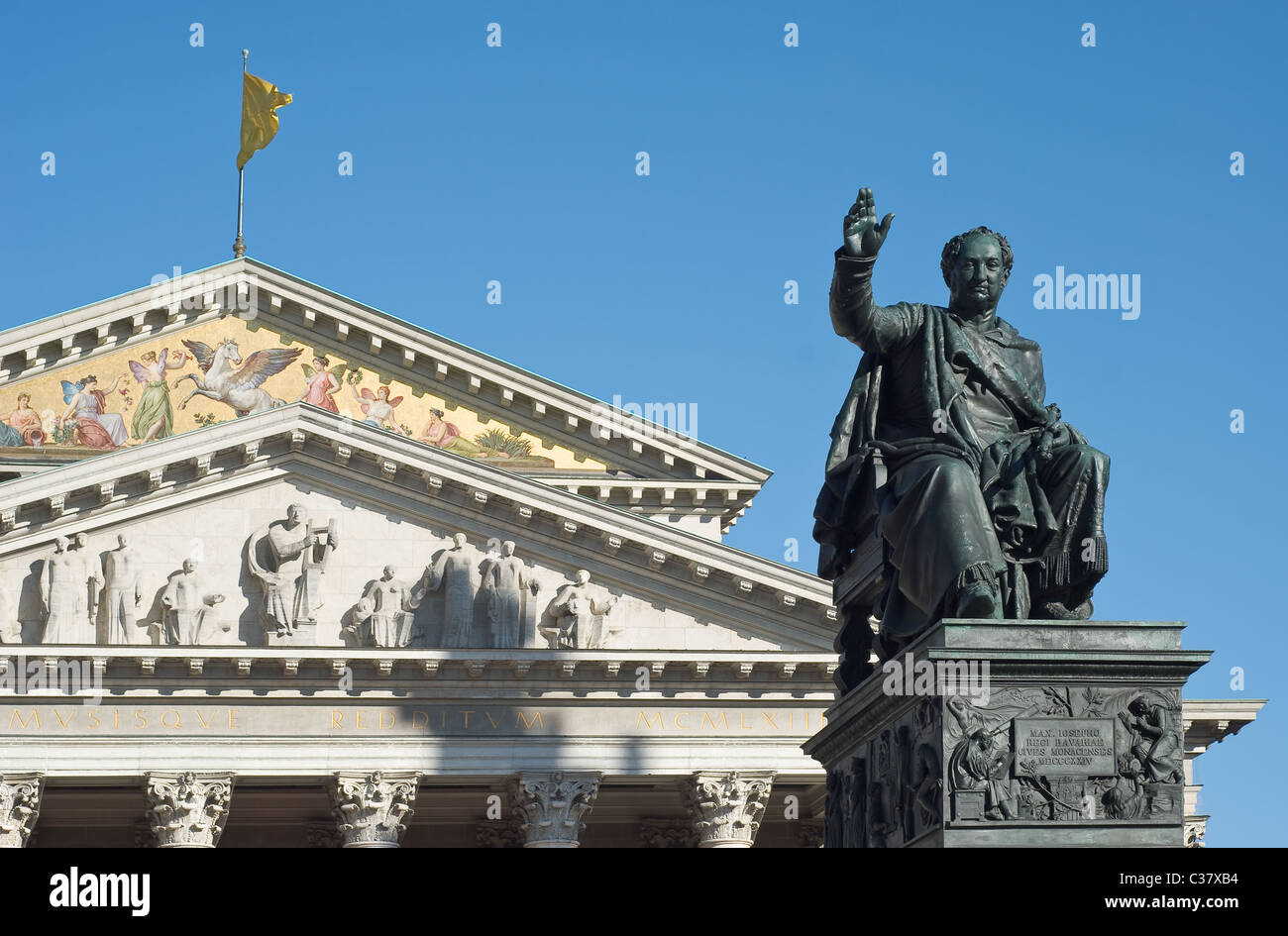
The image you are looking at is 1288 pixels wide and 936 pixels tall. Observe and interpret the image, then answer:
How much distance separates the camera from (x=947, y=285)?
29.8ft

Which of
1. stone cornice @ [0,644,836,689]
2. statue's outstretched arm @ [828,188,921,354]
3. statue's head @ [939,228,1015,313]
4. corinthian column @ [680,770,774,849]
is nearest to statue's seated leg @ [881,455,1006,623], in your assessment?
statue's outstretched arm @ [828,188,921,354]

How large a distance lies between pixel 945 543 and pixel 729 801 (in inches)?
1136

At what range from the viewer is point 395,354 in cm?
4353

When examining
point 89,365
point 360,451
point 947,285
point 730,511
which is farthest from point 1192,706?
point 947,285

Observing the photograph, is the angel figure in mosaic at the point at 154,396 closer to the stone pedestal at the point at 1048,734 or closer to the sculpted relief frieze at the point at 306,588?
the sculpted relief frieze at the point at 306,588

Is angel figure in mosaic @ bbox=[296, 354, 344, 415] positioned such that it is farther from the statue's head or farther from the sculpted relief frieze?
the statue's head

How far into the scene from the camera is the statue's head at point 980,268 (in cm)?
886

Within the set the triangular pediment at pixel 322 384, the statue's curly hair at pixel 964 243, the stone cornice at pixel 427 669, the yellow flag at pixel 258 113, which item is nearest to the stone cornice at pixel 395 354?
the triangular pediment at pixel 322 384
